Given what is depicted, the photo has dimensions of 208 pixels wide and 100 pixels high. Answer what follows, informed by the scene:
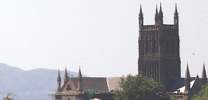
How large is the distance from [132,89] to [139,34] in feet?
77.7

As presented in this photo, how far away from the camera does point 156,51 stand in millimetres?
187750

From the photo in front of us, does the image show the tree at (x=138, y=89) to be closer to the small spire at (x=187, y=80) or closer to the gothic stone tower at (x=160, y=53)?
the small spire at (x=187, y=80)

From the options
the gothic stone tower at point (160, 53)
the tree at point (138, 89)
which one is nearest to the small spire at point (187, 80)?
the tree at point (138, 89)

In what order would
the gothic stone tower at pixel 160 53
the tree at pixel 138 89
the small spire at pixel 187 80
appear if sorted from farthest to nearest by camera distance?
the gothic stone tower at pixel 160 53 < the small spire at pixel 187 80 < the tree at pixel 138 89

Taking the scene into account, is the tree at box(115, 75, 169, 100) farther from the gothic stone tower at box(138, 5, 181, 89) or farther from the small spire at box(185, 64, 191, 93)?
the gothic stone tower at box(138, 5, 181, 89)

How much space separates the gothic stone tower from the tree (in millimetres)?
14051

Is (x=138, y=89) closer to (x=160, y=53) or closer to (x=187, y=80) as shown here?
(x=187, y=80)

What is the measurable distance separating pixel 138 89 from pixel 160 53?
63.7ft

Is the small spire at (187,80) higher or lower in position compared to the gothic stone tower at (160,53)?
lower

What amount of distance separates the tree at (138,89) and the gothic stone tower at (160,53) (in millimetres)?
14051

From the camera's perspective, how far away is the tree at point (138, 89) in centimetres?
16850

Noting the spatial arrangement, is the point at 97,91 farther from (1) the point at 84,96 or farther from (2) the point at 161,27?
(2) the point at 161,27

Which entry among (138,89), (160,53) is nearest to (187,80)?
(138,89)

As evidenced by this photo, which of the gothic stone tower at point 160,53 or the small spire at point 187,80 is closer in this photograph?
the small spire at point 187,80
